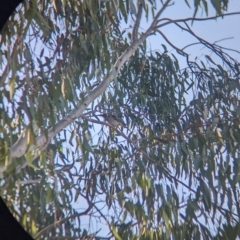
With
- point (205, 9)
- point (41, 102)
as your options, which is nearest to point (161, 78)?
point (205, 9)

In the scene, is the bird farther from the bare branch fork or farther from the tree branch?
the tree branch

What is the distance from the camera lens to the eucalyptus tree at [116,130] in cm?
183

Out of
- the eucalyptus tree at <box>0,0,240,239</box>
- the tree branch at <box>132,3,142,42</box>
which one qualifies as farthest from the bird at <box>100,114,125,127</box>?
the tree branch at <box>132,3,142,42</box>

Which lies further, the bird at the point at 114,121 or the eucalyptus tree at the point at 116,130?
the bird at the point at 114,121

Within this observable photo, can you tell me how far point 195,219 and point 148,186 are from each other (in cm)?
17

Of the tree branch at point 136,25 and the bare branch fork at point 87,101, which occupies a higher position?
the tree branch at point 136,25

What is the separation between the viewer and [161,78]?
202cm

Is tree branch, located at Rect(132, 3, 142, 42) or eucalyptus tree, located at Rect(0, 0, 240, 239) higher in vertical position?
tree branch, located at Rect(132, 3, 142, 42)

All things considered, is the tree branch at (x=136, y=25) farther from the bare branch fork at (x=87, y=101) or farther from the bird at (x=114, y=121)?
the bird at (x=114, y=121)

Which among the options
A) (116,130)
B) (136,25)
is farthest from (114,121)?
(136,25)

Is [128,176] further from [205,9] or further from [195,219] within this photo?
[205,9]

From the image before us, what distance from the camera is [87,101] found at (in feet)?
6.56

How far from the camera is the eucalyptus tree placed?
1833mm

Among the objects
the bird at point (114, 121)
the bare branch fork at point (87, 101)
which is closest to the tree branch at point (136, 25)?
the bare branch fork at point (87, 101)
